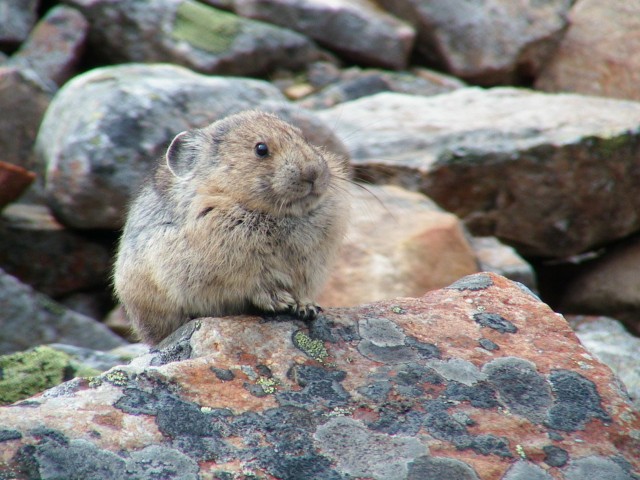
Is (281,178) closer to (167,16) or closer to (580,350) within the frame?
(580,350)

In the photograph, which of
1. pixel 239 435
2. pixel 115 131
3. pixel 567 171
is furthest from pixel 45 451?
pixel 567 171

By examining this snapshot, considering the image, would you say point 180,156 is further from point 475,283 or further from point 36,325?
point 36,325

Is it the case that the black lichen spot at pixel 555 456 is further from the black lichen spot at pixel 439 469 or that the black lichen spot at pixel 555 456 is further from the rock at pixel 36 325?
the rock at pixel 36 325

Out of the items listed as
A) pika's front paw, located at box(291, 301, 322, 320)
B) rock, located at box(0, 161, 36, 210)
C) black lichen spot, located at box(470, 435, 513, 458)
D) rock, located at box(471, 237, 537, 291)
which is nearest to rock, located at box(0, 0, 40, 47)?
rock, located at box(0, 161, 36, 210)

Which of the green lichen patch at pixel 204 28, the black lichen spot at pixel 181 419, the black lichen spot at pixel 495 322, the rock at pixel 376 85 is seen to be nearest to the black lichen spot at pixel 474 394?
the black lichen spot at pixel 495 322

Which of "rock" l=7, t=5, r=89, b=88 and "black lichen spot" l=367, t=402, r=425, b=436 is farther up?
"black lichen spot" l=367, t=402, r=425, b=436

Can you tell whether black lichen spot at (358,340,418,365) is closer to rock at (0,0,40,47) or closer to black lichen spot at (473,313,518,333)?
black lichen spot at (473,313,518,333)
